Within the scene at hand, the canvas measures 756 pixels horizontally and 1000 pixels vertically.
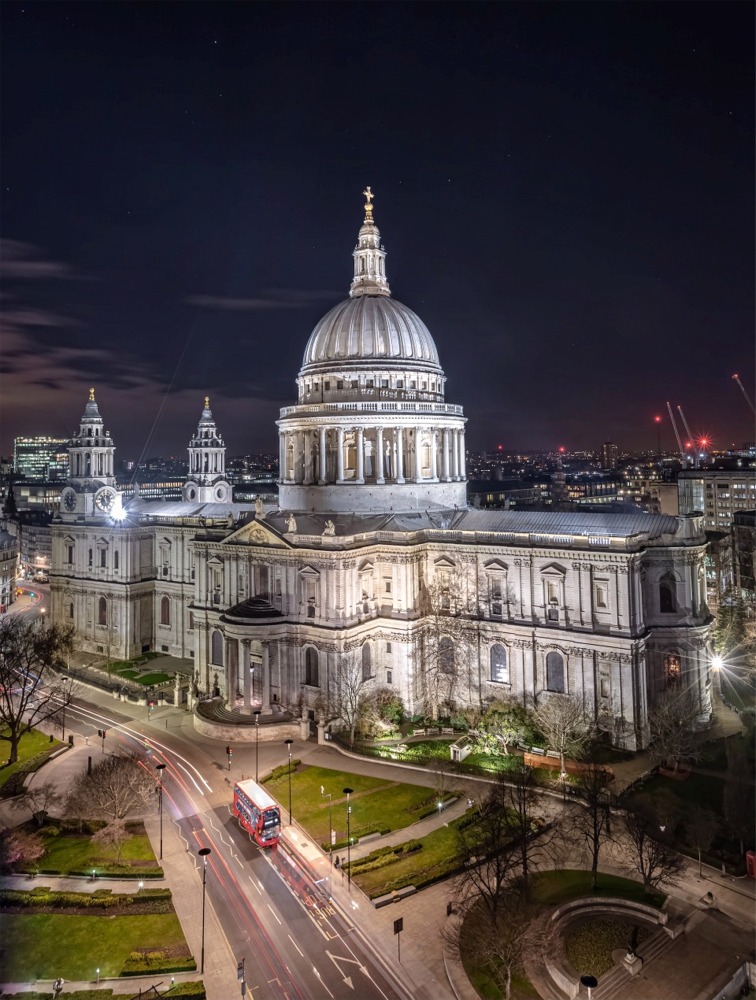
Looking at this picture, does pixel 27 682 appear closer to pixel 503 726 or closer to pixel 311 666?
pixel 311 666

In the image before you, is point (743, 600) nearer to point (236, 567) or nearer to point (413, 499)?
point (413, 499)

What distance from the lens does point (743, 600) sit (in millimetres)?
76500

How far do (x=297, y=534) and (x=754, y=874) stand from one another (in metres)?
39.3

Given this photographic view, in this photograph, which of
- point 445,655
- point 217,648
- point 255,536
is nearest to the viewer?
point 445,655

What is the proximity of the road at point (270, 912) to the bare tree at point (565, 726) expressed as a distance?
737 inches

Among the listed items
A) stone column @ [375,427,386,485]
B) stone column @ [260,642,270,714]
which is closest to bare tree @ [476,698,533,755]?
stone column @ [260,642,270,714]

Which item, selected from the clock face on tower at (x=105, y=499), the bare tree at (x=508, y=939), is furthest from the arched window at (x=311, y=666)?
the clock face on tower at (x=105, y=499)

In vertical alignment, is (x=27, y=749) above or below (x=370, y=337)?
below

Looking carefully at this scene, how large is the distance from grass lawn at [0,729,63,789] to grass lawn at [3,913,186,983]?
59.3 feet

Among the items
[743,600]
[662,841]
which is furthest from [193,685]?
[743,600]

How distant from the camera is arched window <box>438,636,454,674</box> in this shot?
58.5 meters

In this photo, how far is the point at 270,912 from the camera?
31938 mm

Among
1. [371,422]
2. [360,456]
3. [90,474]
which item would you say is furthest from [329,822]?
[90,474]

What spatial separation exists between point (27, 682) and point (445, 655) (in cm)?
3796
